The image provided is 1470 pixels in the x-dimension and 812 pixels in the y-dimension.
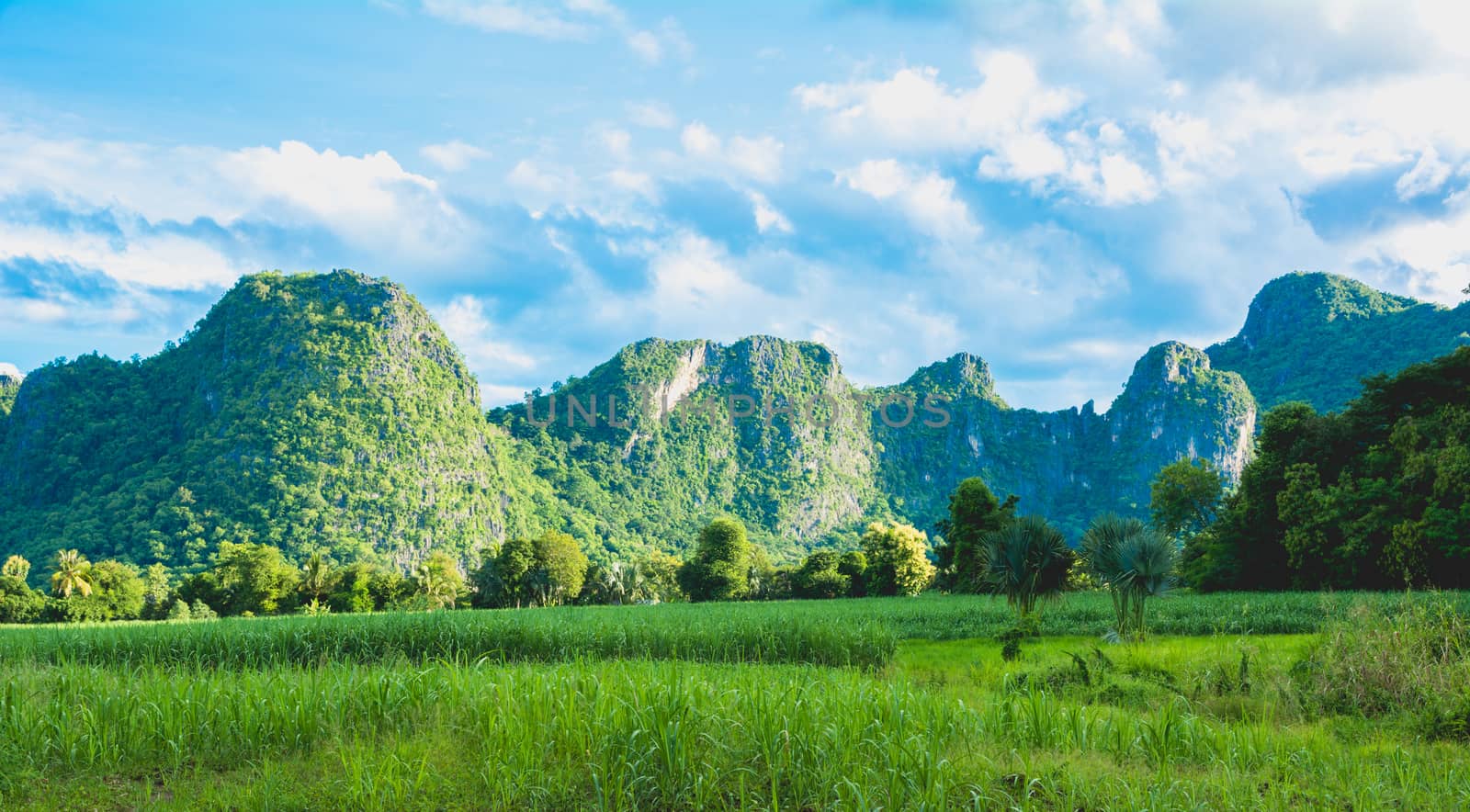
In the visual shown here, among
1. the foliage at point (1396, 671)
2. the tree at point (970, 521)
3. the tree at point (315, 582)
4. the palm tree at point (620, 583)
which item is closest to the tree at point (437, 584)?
the tree at point (315, 582)

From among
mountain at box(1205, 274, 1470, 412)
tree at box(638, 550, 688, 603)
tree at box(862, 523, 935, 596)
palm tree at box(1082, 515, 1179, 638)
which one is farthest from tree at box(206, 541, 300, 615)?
mountain at box(1205, 274, 1470, 412)

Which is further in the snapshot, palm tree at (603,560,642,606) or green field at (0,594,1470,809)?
palm tree at (603,560,642,606)

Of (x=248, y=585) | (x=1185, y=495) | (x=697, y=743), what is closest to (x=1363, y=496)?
(x=1185, y=495)

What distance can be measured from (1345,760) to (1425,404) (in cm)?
3520

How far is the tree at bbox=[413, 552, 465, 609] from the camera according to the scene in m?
57.0

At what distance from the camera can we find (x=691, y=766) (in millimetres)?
5852

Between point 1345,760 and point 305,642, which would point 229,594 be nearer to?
point 305,642

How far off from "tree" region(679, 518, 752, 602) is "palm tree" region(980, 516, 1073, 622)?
37.7m

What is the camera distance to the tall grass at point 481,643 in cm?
1488

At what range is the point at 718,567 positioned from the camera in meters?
58.6

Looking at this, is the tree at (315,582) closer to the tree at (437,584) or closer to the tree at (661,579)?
the tree at (437,584)

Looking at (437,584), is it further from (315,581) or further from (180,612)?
(180,612)

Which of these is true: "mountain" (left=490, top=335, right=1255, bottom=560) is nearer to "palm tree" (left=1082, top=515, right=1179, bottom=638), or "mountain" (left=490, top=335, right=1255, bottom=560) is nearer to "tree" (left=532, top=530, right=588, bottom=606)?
"tree" (left=532, top=530, right=588, bottom=606)

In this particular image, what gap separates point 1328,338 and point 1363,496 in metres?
139
